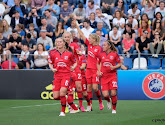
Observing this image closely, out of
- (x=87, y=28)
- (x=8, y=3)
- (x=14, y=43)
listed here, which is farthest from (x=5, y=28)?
(x=87, y=28)

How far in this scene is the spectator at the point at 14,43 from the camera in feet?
63.9

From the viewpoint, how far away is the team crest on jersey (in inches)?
697

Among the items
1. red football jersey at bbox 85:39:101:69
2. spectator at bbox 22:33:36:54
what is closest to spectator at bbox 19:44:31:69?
spectator at bbox 22:33:36:54

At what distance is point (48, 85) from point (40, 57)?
135cm

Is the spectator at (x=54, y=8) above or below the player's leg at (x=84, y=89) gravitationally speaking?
above

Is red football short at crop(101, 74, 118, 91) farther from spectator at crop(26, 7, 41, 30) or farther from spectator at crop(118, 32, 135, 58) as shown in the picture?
spectator at crop(26, 7, 41, 30)

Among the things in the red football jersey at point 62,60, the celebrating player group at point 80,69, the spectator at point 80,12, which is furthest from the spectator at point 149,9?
the red football jersey at point 62,60

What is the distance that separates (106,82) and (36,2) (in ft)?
37.8

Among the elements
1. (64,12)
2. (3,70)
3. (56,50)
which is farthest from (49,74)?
(56,50)

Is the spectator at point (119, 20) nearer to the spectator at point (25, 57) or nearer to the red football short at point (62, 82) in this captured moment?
the spectator at point (25, 57)

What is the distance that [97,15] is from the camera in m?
21.3

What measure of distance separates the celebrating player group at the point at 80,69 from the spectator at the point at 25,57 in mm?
4397

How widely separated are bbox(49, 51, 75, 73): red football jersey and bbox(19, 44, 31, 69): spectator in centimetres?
592

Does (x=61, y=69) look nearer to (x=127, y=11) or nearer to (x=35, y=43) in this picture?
(x=35, y=43)
